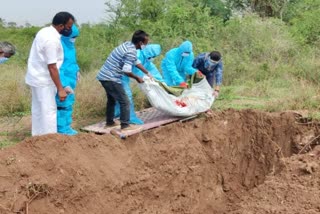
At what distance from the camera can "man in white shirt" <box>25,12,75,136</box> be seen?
6487 mm

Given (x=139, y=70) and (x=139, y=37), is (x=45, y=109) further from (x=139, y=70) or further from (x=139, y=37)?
(x=139, y=70)

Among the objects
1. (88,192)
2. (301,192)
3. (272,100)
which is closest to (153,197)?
(88,192)

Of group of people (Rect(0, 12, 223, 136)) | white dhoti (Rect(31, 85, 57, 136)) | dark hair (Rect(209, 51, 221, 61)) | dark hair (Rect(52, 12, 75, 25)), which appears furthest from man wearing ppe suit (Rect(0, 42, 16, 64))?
dark hair (Rect(209, 51, 221, 61))

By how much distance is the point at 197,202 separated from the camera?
7730 mm

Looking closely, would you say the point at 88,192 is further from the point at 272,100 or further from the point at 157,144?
the point at 272,100

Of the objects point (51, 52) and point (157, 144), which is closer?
point (51, 52)

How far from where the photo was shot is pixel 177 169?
24.7 ft

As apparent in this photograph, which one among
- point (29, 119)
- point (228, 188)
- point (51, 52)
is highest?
point (51, 52)

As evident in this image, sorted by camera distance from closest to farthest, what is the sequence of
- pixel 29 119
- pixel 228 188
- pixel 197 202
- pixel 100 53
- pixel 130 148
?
pixel 130 148 < pixel 197 202 < pixel 228 188 < pixel 29 119 < pixel 100 53

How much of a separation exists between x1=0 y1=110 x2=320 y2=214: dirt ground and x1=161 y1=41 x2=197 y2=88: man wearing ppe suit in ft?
3.20

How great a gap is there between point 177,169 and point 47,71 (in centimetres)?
231

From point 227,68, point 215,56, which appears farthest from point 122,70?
point 227,68

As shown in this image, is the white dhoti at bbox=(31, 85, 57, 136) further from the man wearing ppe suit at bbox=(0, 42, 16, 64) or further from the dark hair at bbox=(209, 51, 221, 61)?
the dark hair at bbox=(209, 51, 221, 61)

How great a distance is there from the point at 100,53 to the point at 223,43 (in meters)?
3.70
